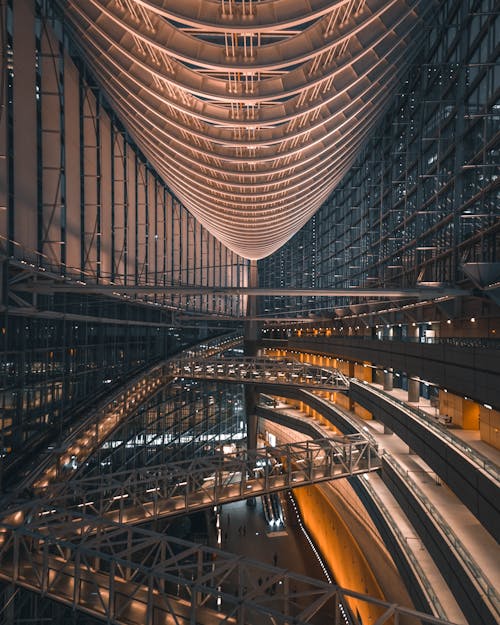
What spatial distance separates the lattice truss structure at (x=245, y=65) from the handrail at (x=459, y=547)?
1064 centimetres

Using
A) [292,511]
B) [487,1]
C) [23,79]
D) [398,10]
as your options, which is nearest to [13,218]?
[23,79]

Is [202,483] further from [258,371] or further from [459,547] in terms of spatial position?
[258,371]

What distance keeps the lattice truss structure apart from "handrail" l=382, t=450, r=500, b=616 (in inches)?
419

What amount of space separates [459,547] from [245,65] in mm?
11544

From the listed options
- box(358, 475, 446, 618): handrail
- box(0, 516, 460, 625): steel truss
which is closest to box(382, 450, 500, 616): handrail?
box(358, 475, 446, 618): handrail

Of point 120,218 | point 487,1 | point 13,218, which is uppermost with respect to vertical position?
point 487,1

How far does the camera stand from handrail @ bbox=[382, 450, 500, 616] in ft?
32.7

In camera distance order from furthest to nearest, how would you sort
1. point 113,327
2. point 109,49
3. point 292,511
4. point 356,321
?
point 356,321 → point 292,511 → point 113,327 → point 109,49

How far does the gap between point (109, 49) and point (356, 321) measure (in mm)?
35611

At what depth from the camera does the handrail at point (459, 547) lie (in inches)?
392

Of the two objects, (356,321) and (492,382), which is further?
(356,321)

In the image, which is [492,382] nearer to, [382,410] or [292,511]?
[382,410]

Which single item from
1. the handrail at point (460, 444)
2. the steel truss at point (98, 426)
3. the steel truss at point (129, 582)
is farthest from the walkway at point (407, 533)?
the steel truss at point (98, 426)

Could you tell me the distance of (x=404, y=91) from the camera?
29.4 meters
